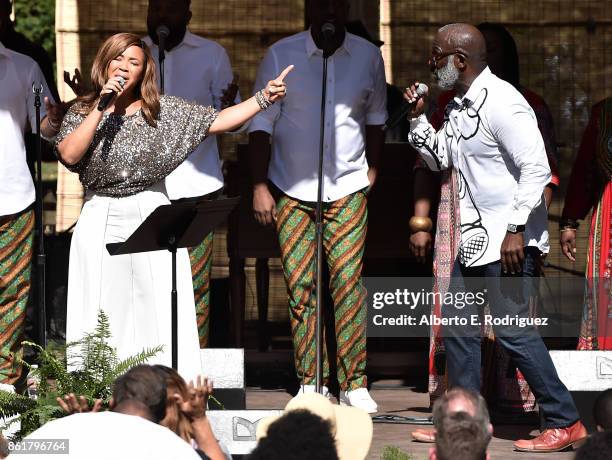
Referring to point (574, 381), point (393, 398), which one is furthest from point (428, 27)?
point (574, 381)

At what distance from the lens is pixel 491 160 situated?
23.1ft

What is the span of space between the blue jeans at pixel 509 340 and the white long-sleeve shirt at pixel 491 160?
0.36 feet

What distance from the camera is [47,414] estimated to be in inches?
231

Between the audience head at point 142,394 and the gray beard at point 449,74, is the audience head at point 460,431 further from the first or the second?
the gray beard at point 449,74

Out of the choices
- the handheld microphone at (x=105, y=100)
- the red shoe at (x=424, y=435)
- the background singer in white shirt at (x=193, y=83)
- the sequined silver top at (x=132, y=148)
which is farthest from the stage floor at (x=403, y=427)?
the handheld microphone at (x=105, y=100)

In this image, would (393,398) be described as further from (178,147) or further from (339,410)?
(339,410)

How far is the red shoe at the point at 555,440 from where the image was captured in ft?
22.6

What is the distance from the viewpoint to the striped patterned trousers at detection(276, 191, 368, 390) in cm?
789

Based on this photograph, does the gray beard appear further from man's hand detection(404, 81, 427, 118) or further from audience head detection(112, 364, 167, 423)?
audience head detection(112, 364, 167, 423)

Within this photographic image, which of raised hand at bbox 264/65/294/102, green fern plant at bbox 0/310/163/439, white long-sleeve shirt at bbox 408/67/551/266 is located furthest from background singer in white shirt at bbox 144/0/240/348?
green fern plant at bbox 0/310/163/439

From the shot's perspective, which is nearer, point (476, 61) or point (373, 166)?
point (476, 61)

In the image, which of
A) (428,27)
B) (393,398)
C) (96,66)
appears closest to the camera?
(96,66)

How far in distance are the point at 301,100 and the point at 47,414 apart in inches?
106

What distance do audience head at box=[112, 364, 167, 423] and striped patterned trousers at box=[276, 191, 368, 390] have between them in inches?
120
